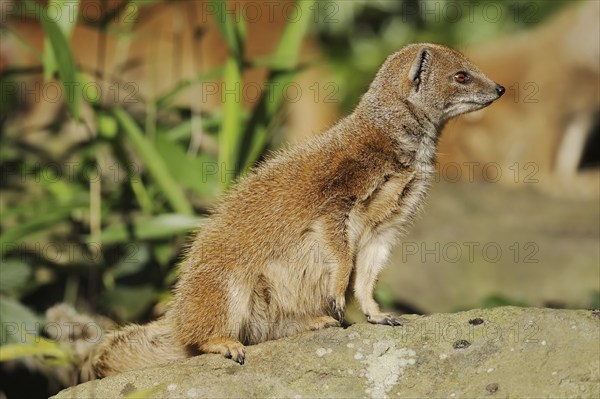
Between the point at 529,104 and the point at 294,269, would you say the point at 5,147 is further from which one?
the point at 529,104

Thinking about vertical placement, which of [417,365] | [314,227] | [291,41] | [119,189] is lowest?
[119,189]

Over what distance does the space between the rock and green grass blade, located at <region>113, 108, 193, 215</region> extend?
7.25ft

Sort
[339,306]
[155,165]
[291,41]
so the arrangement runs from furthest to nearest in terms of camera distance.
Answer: [291,41], [155,165], [339,306]

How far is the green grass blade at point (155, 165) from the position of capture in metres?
6.25

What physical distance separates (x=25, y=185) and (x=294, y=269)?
361 cm

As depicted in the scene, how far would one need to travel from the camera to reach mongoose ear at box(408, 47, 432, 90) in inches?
190

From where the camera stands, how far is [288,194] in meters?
4.54

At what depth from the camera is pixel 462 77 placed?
15.9ft

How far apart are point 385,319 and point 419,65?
1308 mm

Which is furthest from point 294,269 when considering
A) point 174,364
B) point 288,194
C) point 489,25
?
point 489,25

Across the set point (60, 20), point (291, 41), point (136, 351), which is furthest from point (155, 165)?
point (136, 351)

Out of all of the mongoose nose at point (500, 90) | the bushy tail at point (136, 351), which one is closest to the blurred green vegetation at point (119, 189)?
the bushy tail at point (136, 351)

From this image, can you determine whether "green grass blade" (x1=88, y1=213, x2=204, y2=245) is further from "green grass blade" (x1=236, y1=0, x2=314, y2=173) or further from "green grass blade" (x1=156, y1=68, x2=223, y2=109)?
"green grass blade" (x1=156, y1=68, x2=223, y2=109)

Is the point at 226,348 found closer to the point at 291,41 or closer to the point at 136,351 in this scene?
the point at 136,351
